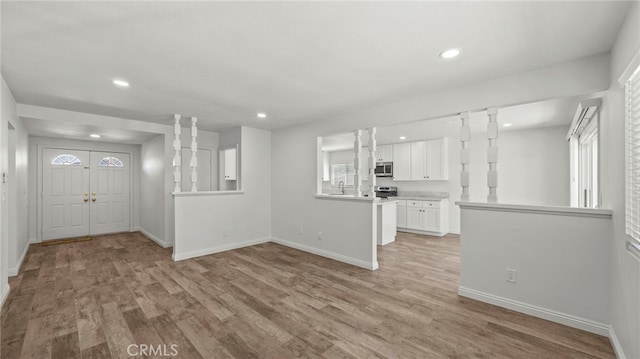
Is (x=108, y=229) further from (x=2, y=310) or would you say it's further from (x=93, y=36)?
(x=93, y=36)

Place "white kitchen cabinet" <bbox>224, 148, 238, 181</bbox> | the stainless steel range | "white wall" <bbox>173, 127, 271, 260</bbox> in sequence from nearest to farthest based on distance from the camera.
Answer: "white wall" <bbox>173, 127, 271, 260</bbox> → "white kitchen cabinet" <bbox>224, 148, 238, 181</bbox> → the stainless steel range

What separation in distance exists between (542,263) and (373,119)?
2.62 m

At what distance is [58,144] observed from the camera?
6000mm

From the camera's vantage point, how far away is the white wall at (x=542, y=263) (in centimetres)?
234

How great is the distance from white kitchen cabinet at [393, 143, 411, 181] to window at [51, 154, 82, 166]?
25.4 feet

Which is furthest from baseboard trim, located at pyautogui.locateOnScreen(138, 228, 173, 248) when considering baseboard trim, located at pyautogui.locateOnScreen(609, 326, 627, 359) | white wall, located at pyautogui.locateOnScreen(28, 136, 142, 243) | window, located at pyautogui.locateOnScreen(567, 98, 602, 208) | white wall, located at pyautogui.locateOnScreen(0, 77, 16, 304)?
window, located at pyautogui.locateOnScreen(567, 98, 602, 208)

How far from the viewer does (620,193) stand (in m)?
1.99

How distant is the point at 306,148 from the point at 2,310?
4234 mm

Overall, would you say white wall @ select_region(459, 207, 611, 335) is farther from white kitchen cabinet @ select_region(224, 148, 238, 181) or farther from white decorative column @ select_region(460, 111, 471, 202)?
white kitchen cabinet @ select_region(224, 148, 238, 181)

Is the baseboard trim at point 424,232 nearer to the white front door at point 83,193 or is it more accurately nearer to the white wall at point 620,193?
the white wall at point 620,193

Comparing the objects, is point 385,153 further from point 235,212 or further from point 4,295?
point 4,295

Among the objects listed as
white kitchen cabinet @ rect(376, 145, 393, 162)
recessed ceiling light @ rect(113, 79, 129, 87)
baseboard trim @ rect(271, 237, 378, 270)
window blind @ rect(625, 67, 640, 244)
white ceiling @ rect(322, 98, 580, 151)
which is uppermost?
recessed ceiling light @ rect(113, 79, 129, 87)

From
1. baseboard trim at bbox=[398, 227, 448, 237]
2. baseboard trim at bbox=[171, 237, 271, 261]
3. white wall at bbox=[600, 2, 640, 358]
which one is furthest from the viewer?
baseboard trim at bbox=[398, 227, 448, 237]

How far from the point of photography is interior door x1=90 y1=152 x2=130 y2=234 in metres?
6.45
